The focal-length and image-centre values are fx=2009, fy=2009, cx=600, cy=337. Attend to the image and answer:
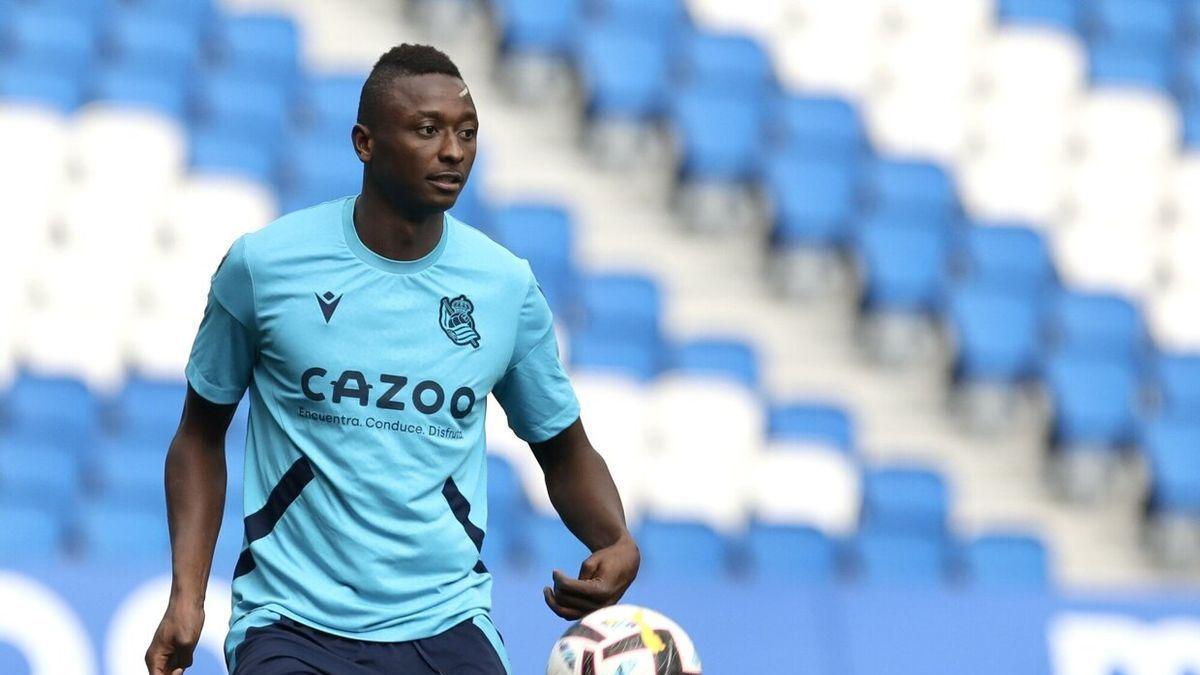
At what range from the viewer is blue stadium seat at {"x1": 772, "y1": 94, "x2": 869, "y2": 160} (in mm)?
12172

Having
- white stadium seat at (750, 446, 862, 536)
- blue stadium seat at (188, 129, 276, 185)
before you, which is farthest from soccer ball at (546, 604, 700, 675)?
blue stadium seat at (188, 129, 276, 185)

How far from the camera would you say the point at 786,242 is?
11.6m

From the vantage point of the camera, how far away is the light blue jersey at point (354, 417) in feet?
11.2

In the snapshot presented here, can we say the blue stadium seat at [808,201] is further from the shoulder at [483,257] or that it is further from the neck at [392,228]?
the neck at [392,228]

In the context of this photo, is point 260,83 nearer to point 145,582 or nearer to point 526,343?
point 145,582

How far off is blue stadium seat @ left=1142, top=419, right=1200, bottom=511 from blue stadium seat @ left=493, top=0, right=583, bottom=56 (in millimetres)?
4188

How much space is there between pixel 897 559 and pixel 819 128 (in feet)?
12.1

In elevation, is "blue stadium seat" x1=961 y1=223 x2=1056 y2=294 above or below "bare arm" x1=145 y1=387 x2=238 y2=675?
below

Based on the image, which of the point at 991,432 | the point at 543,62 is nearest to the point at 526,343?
the point at 991,432

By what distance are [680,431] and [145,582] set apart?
3583 mm

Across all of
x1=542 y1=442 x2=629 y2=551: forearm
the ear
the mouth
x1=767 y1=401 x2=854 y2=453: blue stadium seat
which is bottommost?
x1=767 y1=401 x2=854 y2=453: blue stadium seat

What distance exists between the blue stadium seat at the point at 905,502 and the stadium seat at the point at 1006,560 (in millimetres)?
225

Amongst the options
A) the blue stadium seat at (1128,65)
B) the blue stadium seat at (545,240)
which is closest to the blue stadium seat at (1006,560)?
the blue stadium seat at (545,240)

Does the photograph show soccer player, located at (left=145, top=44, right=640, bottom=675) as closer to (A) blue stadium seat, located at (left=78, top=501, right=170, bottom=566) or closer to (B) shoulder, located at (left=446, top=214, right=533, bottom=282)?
(B) shoulder, located at (left=446, top=214, right=533, bottom=282)
